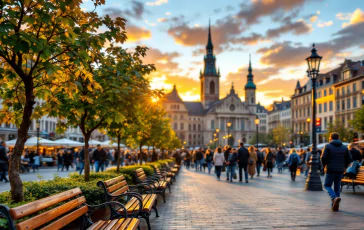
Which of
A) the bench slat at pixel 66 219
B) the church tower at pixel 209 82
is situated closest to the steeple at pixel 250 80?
the church tower at pixel 209 82

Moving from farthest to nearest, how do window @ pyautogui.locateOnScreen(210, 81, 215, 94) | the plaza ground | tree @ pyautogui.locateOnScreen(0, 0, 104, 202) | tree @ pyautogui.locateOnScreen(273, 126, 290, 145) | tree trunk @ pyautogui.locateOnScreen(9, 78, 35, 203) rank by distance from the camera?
1. window @ pyautogui.locateOnScreen(210, 81, 215, 94)
2. tree @ pyautogui.locateOnScreen(273, 126, 290, 145)
3. the plaza ground
4. tree trunk @ pyautogui.locateOnScreen(9, 78, 35, 203)
5. tree @ pyautogui.locateOnScreen(0, 0, 104, 202)

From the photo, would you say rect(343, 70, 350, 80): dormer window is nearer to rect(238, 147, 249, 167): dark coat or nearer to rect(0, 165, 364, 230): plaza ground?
rect(238, 147, 249, 167): dark coat

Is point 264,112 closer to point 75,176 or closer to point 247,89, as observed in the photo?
point 247,89

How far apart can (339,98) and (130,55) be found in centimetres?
5961

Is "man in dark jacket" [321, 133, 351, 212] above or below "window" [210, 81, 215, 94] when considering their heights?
below

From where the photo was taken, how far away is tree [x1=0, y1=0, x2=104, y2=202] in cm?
486

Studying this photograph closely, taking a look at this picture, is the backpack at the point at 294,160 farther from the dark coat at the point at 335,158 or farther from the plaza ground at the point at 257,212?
the dark coat at the point at 335,158

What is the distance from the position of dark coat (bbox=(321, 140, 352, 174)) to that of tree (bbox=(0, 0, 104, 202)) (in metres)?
6.87

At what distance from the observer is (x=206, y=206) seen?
34.8 feet

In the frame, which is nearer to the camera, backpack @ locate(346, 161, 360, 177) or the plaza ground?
the plaza ground

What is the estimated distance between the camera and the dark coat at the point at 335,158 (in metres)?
10.2

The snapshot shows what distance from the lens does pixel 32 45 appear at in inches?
193

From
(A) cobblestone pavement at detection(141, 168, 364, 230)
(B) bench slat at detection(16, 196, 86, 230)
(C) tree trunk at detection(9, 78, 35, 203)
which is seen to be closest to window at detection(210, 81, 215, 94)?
(A) cobblestone pavement at detection(141, 168, 364, 230)

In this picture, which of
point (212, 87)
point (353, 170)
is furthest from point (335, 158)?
point (212, 87)
